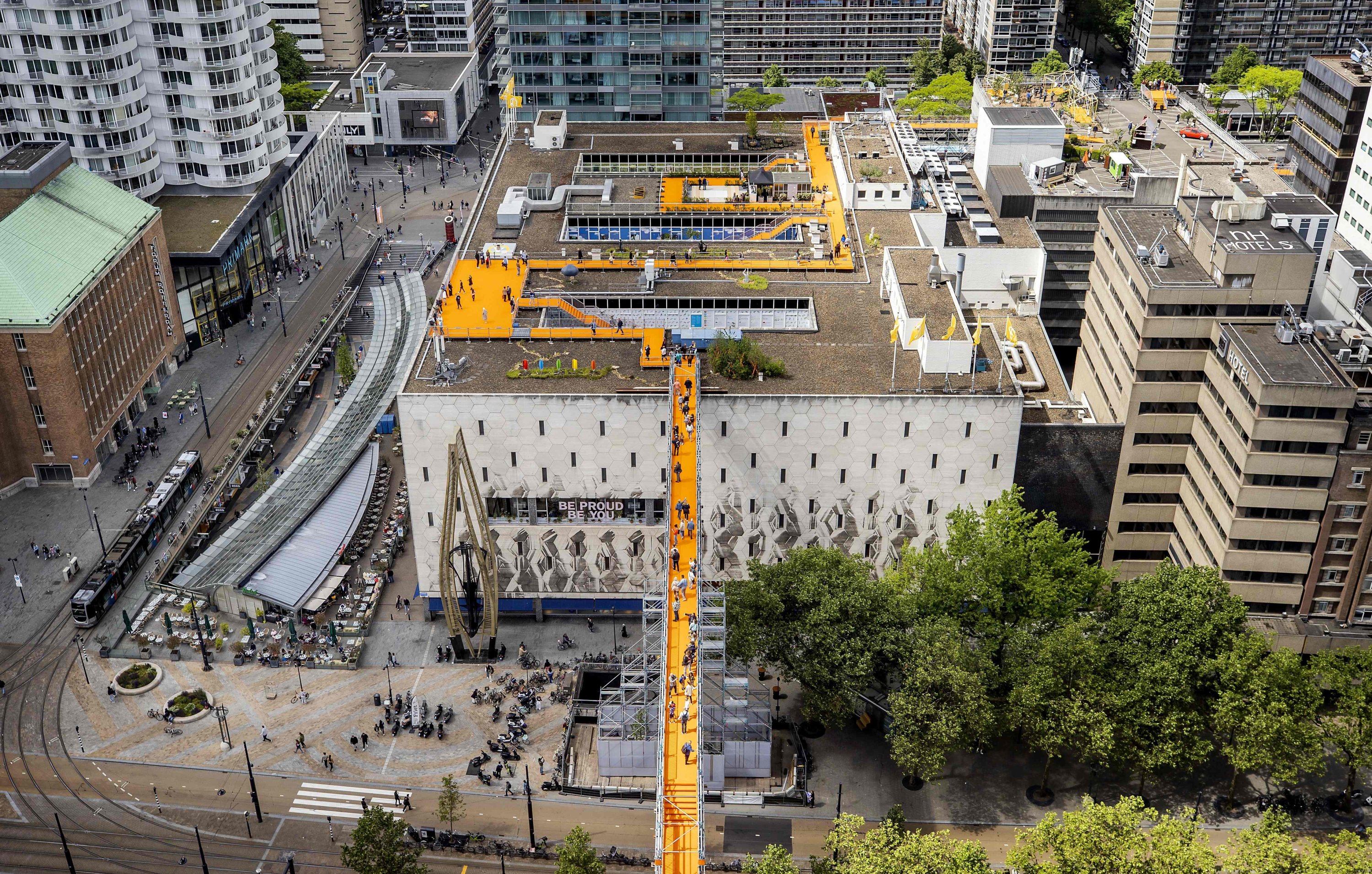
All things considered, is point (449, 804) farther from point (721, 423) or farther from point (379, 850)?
point (721, 423)

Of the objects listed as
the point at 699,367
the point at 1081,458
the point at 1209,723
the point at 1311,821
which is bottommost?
the point at 1311,821

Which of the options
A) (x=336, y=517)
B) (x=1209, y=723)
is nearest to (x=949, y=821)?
(x=1209, y=723)

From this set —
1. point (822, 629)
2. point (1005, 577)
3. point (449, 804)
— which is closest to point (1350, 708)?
point (1005, 577)

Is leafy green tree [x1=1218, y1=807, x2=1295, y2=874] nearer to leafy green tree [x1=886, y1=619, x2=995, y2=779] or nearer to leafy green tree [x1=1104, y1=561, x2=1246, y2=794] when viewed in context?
leafy green tree [x1=1104, y1=561, x2=1246, y2=794]

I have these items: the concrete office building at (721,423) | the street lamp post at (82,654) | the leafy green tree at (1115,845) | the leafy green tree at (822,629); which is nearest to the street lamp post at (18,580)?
the street lamp post at (82,654)

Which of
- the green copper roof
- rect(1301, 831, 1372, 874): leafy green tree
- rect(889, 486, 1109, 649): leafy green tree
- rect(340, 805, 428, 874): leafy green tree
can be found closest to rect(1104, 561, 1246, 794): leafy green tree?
rect(889, 486, 1109, 649): leafy green tree

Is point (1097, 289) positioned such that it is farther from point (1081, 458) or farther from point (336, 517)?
point (336, 517)

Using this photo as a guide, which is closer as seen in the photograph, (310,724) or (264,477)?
(310,724)
